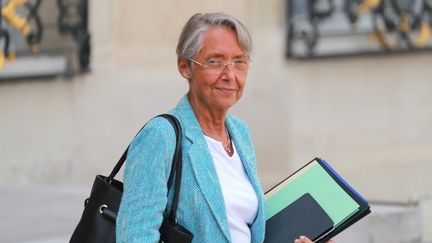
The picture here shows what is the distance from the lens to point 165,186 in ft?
10.2

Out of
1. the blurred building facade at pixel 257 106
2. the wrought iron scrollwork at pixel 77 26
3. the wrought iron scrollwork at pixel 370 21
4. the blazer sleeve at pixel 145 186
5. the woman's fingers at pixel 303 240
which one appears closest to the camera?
the blazer sleeve at pixel 145 186

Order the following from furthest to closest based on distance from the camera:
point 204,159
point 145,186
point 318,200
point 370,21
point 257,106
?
point 370,21 → point 257,106 → point 318,200 → point 204,159 → point 145,186

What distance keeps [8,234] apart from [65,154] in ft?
5.27

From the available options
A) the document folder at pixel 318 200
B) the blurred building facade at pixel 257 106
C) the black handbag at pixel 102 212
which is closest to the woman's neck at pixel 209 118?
the black handbag at pixel 102 212

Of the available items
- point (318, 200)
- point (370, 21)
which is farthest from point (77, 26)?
point (318, 200)

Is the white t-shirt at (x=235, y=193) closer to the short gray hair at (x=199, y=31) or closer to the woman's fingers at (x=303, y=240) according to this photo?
the woman's fingers at (x=303, y=240)

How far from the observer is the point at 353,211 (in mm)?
3385

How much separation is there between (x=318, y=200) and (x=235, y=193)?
321 mm

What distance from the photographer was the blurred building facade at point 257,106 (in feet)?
26.5

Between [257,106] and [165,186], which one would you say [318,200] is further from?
[257,106]

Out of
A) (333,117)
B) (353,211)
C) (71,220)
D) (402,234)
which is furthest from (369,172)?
(353,211)

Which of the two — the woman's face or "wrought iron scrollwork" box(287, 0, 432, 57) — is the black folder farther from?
"wrought iron scrollwork" box(287, 0, 432, 57)

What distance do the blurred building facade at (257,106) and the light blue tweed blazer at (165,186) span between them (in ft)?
15.7

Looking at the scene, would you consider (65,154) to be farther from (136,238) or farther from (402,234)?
(136,238)
